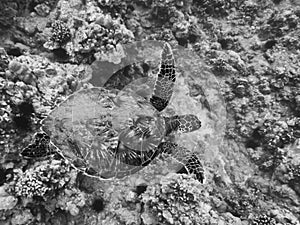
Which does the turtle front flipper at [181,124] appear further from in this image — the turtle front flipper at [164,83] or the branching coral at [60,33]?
the branching coral at [60,33]

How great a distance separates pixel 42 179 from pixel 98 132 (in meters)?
0.66

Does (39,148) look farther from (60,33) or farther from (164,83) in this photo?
(164,83)

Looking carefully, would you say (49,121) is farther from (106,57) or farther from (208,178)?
(208,178)

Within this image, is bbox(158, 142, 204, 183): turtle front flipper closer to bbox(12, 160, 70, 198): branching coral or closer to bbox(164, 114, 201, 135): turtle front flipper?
bbox(164, 114, 201, 135): turtle front flipper

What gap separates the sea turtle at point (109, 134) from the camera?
8.04 feet

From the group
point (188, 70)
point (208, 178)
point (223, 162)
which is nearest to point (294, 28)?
point (188, 70)

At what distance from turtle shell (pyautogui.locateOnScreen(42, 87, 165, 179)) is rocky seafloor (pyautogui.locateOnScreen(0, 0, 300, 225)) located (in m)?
0.15

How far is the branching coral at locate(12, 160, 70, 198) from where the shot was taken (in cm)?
232

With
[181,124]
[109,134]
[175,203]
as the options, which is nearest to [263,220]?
[175,203]

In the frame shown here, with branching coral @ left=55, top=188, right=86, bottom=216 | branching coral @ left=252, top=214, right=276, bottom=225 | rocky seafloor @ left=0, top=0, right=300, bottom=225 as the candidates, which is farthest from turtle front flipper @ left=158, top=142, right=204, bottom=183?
branching coral @ left=55, top=188, right=86, bottom=216

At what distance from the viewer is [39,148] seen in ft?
7.91

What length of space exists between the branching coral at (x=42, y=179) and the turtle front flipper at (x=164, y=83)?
4.42 feet

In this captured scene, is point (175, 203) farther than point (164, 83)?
No

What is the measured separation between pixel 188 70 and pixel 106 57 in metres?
1.33
